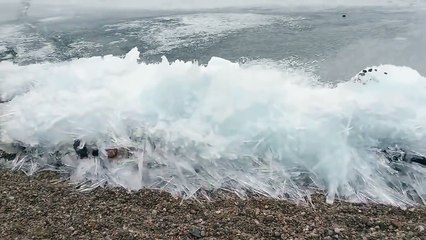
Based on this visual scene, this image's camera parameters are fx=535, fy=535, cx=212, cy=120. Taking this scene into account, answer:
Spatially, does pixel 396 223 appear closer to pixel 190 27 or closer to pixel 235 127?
pixel 235 127

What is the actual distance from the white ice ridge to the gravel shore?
145 mm

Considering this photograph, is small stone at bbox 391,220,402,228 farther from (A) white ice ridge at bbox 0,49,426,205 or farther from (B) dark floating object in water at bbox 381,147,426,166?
(B) dark floating object in water at bbox 381,147,426,166

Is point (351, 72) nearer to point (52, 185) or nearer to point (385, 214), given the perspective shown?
point (385, 214)

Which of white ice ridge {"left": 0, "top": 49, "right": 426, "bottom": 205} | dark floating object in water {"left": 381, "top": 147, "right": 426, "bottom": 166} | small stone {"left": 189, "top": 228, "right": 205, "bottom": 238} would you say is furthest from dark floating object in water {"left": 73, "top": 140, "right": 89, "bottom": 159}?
dark floating object in water {"left": 381, "top": 147, "right": 426, "bottom": 166}

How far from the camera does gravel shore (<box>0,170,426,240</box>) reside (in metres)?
2.88

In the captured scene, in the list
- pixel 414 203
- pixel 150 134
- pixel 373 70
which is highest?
pixel 373 70

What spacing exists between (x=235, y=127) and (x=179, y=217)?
847 mm

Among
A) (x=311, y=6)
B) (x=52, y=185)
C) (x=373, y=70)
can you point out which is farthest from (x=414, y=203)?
(x=311, y=6)

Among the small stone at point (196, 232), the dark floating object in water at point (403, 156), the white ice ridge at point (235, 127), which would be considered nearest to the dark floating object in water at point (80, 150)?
the white ice ridge at point (235, 127)

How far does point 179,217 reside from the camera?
3041 mm

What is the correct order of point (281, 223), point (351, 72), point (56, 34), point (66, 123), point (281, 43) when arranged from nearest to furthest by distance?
point (281, 223), point (66, 123), point (351, 72), point (281, 43), point (56, 34)

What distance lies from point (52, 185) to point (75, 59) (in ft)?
6.36

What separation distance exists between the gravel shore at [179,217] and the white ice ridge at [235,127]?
0.48ft

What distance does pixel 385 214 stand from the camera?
307 centimetres
